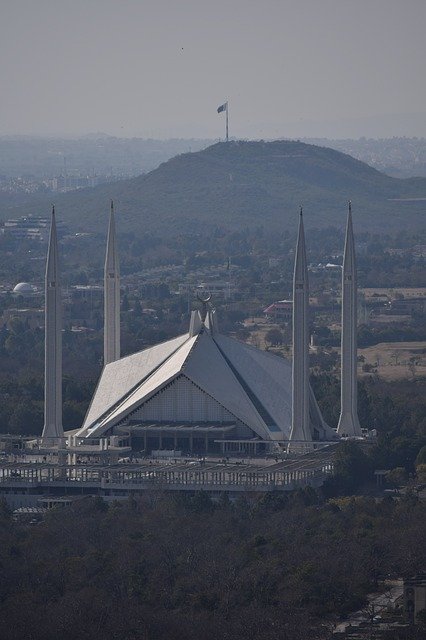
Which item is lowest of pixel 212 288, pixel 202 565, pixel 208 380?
pixel 202 565

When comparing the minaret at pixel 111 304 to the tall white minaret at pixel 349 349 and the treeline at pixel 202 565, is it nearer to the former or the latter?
the tall white minaret at pixel 349 349

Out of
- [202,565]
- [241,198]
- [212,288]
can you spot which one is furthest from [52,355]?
[241,198]

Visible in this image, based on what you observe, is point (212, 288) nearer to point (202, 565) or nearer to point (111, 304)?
point (111, 304)

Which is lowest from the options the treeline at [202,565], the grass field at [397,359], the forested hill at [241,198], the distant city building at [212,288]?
the treeline at [202,565]

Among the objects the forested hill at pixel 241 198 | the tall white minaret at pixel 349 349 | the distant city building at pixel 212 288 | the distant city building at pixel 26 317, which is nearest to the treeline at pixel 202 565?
the tall white minaret at pixel 349 349

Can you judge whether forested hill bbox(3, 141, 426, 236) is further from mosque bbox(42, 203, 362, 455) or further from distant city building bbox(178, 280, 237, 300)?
mosque bbox(42, 203, 362, 455)

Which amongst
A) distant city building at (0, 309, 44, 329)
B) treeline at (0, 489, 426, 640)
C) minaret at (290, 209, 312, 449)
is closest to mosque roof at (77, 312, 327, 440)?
minaret at (290, 209, 312, 449)

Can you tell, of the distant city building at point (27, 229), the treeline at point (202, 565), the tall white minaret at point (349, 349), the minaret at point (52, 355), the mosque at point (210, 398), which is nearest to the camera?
the treeline at point (202, 565)
